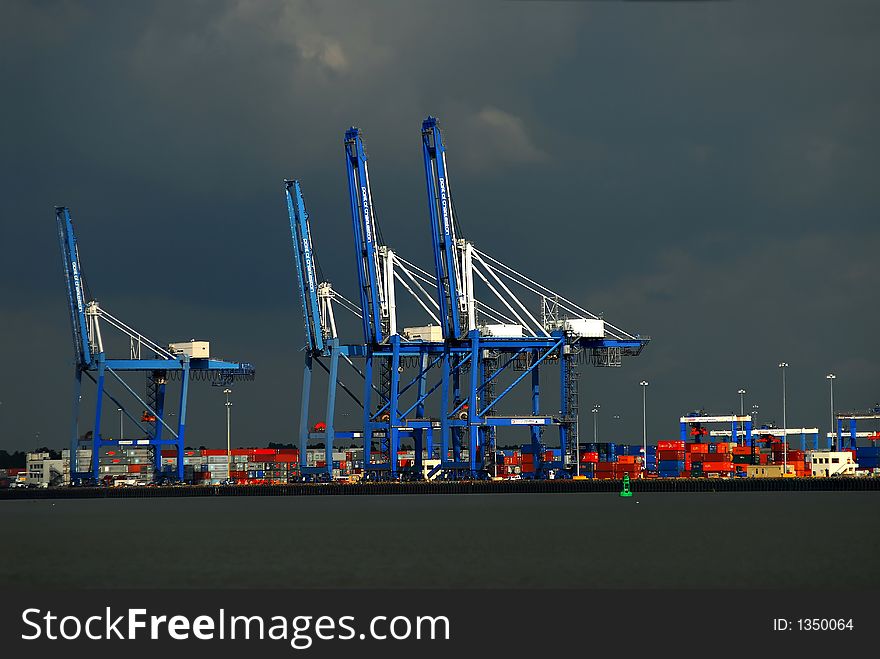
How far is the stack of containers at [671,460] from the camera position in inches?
6407

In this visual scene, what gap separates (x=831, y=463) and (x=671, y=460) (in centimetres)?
1744

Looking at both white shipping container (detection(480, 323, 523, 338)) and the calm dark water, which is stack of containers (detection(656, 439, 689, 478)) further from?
the calm dark water

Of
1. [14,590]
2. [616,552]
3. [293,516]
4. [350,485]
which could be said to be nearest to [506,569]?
[616,552]

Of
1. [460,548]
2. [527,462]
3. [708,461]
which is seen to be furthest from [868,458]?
[460,548]

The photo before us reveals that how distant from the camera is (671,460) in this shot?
16312 centimetres

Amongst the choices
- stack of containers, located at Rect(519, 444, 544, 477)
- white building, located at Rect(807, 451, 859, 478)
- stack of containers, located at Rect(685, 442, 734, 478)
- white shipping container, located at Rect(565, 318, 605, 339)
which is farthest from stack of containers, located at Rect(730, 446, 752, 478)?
white shipping container, located at Rect(565, 318, 605, 339)

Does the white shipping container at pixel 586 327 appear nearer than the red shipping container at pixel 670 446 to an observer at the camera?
Yes

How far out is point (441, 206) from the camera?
426ft

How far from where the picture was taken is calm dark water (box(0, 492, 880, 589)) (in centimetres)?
4747

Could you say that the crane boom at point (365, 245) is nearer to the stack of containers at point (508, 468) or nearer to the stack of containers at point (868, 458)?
the stack of containers at point (508, 468)

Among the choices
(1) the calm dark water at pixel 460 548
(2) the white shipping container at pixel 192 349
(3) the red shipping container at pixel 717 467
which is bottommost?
(1) the calm dark water at pixel 460 548

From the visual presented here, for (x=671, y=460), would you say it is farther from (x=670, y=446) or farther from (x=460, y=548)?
(x=460, y=548)

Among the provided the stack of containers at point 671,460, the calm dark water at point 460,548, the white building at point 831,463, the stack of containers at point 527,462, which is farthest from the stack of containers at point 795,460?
the calm dark water at point 460,548

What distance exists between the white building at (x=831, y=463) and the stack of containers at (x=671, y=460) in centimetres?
1390
